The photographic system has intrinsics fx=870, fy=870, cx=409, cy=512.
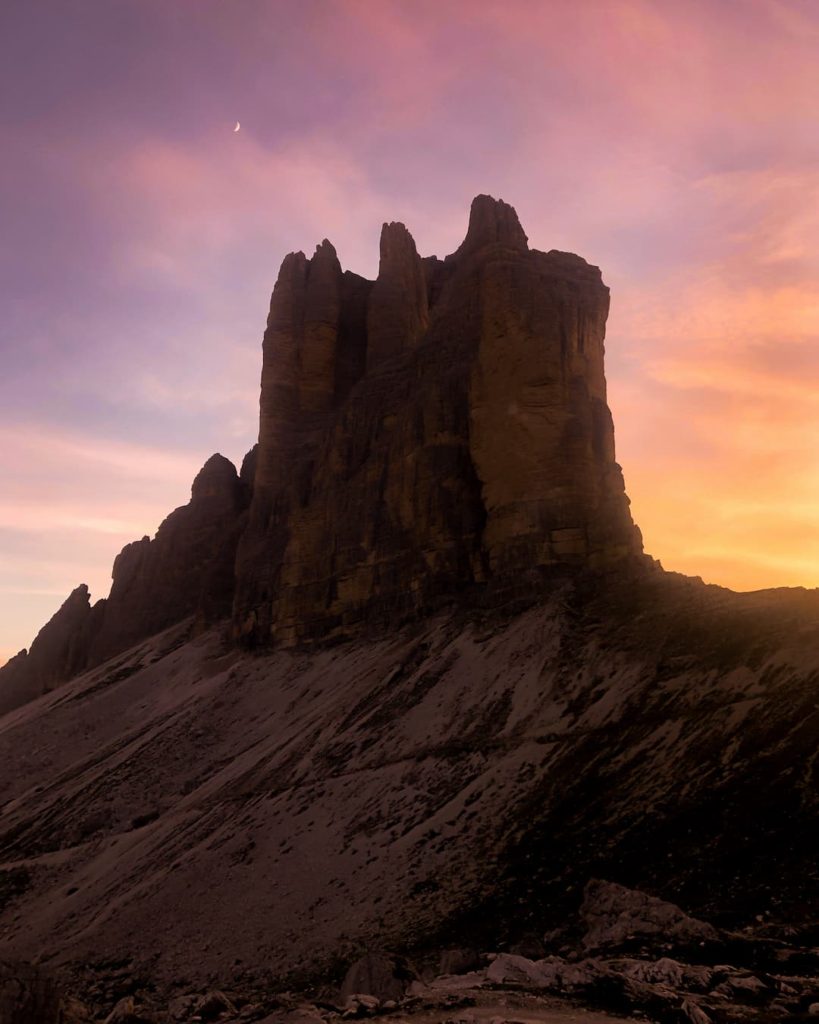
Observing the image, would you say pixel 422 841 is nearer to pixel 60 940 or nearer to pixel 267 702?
pixel 60 940

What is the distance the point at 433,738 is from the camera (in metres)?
27.2

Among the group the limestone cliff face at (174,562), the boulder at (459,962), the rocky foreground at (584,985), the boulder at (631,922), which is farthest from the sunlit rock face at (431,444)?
the rocky foreground at (584,985)

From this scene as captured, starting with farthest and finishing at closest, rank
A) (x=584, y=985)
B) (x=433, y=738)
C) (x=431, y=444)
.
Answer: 1. (x=431, y=444)
2. (x=433, y=738)
3. (x=584, y=985)

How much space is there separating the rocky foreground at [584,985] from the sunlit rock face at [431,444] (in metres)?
22.4

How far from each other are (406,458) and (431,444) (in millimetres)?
1754

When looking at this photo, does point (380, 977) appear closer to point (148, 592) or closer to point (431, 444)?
point (431, 444)

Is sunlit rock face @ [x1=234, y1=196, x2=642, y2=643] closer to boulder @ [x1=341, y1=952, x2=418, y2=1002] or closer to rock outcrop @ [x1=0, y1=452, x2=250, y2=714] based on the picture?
rock outcrop @ [x1=0, y1=452, x2=250, y2=714]

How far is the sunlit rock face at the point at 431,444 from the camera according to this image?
3703 cm

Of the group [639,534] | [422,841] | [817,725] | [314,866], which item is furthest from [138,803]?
→ [817,725]

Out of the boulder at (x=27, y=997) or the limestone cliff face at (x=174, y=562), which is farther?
the limestone cliff face at (x=174, y=562)

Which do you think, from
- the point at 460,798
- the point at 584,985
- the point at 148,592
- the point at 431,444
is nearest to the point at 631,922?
the point at 584,985

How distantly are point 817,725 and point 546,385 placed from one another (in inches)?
881

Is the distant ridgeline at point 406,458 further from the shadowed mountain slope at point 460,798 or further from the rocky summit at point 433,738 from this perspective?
the shadowed mountain slope at point 460,798

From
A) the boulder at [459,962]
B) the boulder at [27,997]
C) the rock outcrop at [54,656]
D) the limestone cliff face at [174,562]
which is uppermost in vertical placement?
the limestone cliff face at [174,562]
